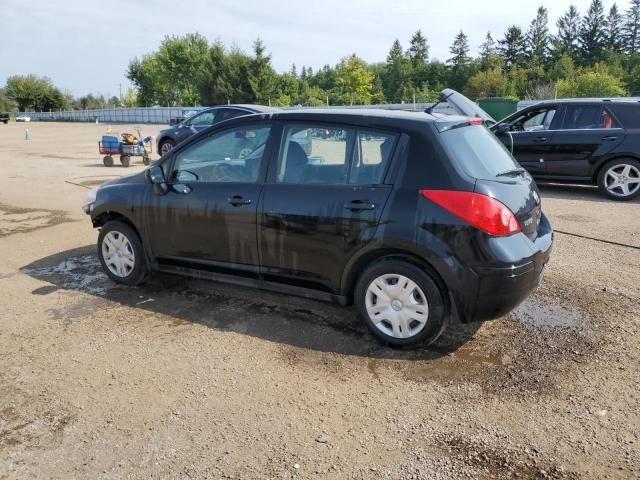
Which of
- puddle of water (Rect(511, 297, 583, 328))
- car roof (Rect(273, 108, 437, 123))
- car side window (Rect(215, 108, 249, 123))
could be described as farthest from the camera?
car side window (Rect(215, 108, 249, 123))

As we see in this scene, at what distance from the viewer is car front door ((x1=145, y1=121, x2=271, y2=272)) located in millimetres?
4395

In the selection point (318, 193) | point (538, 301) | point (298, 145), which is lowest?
point (538, 301)

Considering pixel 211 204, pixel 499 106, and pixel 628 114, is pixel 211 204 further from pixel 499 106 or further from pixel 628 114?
pixel 499 106

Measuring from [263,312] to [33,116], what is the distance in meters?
92.5

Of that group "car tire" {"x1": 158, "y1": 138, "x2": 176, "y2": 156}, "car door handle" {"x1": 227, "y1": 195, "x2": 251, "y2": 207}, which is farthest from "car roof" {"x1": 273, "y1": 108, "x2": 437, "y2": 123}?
"car tire" {"x1": 158, "y1": 138, "x2": 176, "y2": 156}

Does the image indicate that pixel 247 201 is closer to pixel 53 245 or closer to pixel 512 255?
pixel 512 255

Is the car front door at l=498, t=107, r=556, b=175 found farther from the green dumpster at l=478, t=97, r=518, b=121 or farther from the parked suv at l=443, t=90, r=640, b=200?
the green dumpster at l=478, t=97, r=518, b=121

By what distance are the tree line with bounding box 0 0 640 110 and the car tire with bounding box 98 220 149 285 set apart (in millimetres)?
48672

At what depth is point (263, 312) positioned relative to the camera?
4602 mm

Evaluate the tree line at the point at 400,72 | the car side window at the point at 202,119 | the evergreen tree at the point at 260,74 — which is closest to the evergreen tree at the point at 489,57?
the tree line at the point at 400,72

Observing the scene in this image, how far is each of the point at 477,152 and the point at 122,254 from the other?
11.3ft

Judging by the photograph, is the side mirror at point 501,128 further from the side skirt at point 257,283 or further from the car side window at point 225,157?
the side skirt at point 257,283

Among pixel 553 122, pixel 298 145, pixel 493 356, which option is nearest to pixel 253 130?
pixel 298 145

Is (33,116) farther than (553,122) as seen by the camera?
Yes
